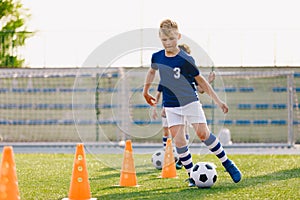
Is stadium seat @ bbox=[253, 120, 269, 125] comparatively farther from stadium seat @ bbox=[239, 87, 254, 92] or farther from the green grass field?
the green grass field

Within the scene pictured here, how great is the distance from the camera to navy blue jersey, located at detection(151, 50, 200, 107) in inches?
279

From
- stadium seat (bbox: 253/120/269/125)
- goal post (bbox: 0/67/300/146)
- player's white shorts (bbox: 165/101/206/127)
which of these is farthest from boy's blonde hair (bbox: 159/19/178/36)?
stadium seat (bbox: 253/120/269/125)

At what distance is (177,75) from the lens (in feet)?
23.4

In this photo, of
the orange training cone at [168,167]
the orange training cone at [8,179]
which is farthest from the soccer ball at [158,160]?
the orange training cone at [8,179]

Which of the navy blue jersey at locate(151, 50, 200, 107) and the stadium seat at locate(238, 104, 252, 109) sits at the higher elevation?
the navy blue jersey at locate(151, 50, 200, 107)

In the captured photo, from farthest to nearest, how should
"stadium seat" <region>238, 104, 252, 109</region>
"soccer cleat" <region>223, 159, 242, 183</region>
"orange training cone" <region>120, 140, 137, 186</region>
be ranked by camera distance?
1. "stadium seat" <region>238, 104, 252, 109</region>
2. "orange training cone" <region>120, 140, 137, 186</region>
3. "soccer cleat" <region>223, 159, 242, 183</region>

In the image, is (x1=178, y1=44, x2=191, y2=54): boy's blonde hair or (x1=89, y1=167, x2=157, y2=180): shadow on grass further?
(x1=178, y1=44, x2=191, y2=54): boy's blonde hair

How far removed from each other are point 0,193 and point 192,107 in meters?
2.41

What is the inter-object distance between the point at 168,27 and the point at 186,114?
3.13ft

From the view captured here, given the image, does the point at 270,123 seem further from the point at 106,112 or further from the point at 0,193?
the point at 0,193

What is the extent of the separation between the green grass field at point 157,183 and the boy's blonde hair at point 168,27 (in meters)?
1.65

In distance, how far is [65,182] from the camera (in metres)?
7.96

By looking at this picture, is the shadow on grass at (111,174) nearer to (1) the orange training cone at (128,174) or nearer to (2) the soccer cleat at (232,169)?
(1) the orange training cone at (128,174)

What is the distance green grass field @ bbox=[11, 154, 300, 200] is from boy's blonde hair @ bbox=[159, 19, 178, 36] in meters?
1.65
